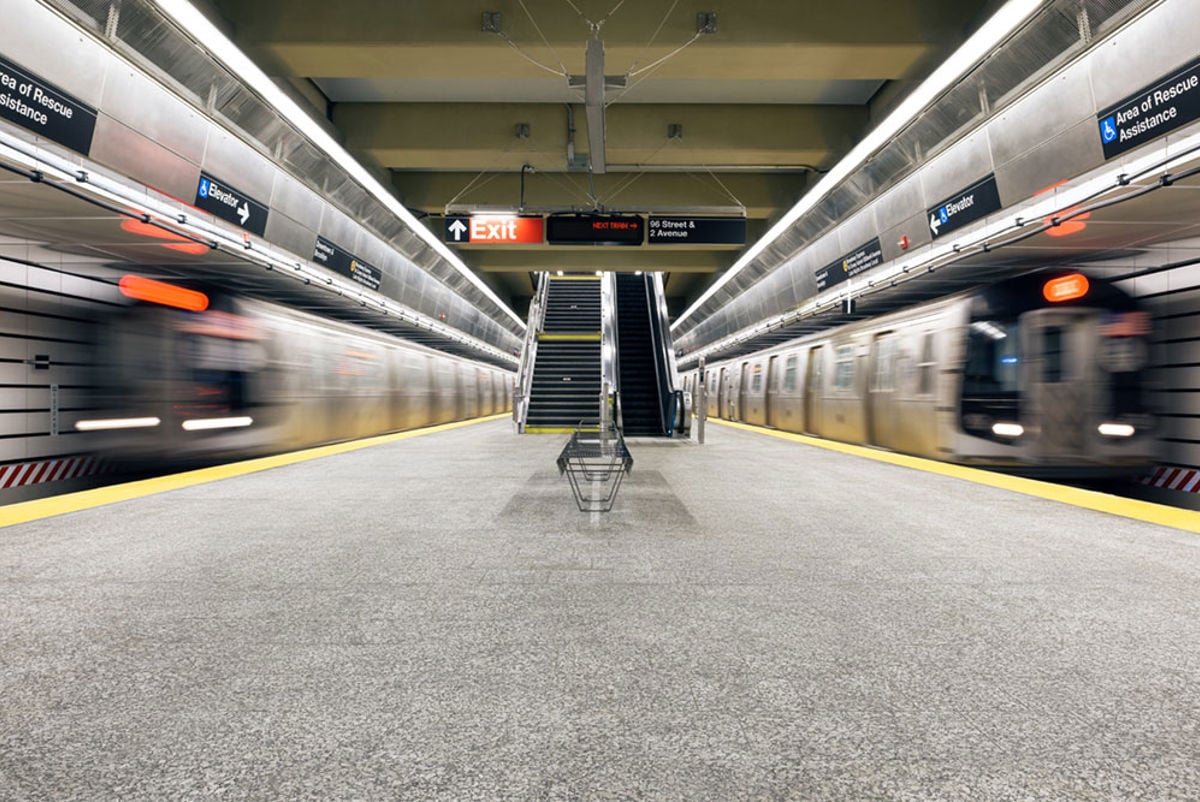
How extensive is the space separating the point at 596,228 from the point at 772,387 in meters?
9.24

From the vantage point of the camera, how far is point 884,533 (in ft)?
14.0

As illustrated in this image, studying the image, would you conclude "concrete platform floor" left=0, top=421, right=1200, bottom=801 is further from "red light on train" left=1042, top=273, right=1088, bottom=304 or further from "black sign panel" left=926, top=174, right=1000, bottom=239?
"black sign panel" left=926, top=174, right=1000, bottom=239

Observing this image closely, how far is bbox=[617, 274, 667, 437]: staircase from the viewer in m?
13.7

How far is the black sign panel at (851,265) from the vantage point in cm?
1009

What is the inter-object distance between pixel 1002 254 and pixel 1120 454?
285 cm

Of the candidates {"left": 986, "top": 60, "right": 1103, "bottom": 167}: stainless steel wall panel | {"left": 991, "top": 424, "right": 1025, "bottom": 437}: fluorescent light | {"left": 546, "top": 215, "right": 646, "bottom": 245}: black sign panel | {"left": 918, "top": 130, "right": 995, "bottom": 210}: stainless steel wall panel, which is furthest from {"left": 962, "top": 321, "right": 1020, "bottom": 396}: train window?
{"left": 546, "top": 215, "right": 646, "bottom": 245}: black sign panel

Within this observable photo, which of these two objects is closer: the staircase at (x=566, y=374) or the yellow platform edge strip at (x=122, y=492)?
the yellow platform edge strip at (x=122, y=492)

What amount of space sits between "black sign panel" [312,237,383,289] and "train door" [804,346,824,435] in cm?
1028

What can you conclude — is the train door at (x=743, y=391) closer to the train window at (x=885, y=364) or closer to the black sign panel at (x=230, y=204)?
the train window at (x=885, y=364)

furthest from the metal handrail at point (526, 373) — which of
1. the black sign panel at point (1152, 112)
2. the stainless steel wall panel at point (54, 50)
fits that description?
the black sign panel at point (1152, 112)

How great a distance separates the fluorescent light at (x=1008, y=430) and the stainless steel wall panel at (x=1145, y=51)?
12.9 ft

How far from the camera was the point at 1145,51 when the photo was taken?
4828 mm

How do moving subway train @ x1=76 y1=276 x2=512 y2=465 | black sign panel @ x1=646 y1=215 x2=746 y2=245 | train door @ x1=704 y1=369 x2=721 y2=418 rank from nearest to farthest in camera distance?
moving subway train @ x1=76 y1=276 x2=512 y2=465
black sign panel @ x1=646 y1=215 x2=746 y2=245
train door @ x1=704 y1=369 x2=721 y2=418

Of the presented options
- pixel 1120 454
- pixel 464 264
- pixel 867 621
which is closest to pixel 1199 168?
pixel 1120 454
